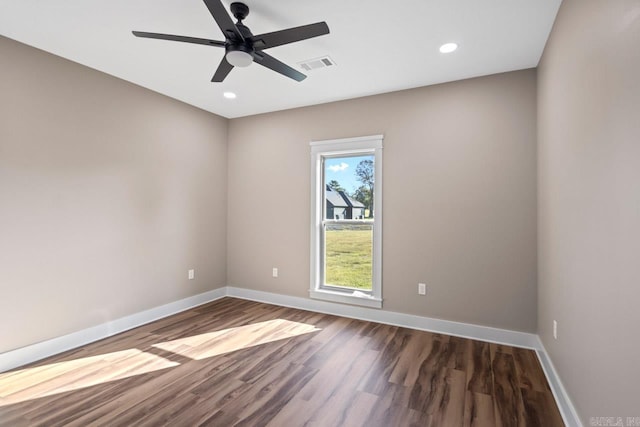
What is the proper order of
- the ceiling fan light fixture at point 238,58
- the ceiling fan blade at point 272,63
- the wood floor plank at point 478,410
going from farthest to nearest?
1. the ceiling fan blade at point 272,63
2. the ceiling fan light fixture at point 238,58
3. the wood floor plank at point 478,410

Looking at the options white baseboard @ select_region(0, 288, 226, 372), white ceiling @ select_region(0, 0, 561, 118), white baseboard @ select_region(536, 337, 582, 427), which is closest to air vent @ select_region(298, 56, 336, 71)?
white ceiling @ select_region(0, 0, 561, 118)

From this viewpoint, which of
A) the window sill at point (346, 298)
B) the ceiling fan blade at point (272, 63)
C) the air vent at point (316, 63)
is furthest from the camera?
the window sill at point (346, 298)

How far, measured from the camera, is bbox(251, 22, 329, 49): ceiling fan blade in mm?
1832

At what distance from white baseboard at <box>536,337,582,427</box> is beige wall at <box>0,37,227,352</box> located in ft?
13.1

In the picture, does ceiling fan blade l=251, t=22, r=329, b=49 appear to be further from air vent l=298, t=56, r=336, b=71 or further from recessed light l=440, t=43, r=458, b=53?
recessed light l=440, t=43, r=458, b=53

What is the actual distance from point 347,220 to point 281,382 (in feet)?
7.05

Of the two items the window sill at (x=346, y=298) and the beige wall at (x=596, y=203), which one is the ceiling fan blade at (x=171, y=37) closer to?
the beige wall at (x=596, y=203)

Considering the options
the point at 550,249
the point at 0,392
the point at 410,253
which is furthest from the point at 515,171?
the point at 0,392

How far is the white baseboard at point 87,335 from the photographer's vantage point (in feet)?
8.46

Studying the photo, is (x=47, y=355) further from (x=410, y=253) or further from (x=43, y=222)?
(x=410, y=253)

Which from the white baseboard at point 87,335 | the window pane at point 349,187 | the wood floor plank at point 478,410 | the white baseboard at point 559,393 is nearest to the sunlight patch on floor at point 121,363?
the white baseboard at point 87,335

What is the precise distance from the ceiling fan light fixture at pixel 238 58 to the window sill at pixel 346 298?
2.86m

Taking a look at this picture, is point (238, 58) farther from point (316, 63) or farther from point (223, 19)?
point (316, 63)

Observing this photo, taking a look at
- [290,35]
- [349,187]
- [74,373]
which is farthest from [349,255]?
[74,373]
